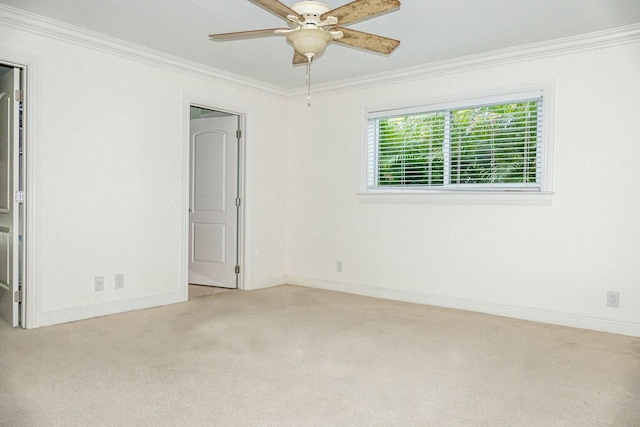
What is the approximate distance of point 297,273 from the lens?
560 cm

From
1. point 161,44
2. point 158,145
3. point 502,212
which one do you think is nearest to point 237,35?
point 161,44

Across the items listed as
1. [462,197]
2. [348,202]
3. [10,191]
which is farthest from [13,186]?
[462,197]

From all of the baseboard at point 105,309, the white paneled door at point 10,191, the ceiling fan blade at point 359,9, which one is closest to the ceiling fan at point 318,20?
the ceiling fan blade at point 359,9

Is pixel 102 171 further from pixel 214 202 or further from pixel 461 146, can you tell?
pixel 461 146

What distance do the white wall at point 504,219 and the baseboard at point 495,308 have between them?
0.4 inches

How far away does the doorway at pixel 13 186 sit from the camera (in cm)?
350

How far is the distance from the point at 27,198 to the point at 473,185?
3.73 meters

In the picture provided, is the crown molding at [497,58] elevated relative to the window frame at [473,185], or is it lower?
elevated

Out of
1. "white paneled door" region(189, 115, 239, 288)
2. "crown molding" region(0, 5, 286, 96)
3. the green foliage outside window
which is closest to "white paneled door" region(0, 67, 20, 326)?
"crown molding" region(0, 5, 286, 96)

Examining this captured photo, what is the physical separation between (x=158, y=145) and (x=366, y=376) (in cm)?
289

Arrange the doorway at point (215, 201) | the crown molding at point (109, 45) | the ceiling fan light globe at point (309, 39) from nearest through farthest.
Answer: the ceiling fan light globe at point (309, 39) < the crown molding at point (109, 45) < the doorway at point (215, 201)

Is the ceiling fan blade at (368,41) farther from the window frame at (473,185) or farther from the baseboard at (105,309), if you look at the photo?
the baseboard at (105,309)

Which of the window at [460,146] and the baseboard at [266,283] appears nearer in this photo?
the window at [460,146]

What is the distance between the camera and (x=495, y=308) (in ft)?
13.6
